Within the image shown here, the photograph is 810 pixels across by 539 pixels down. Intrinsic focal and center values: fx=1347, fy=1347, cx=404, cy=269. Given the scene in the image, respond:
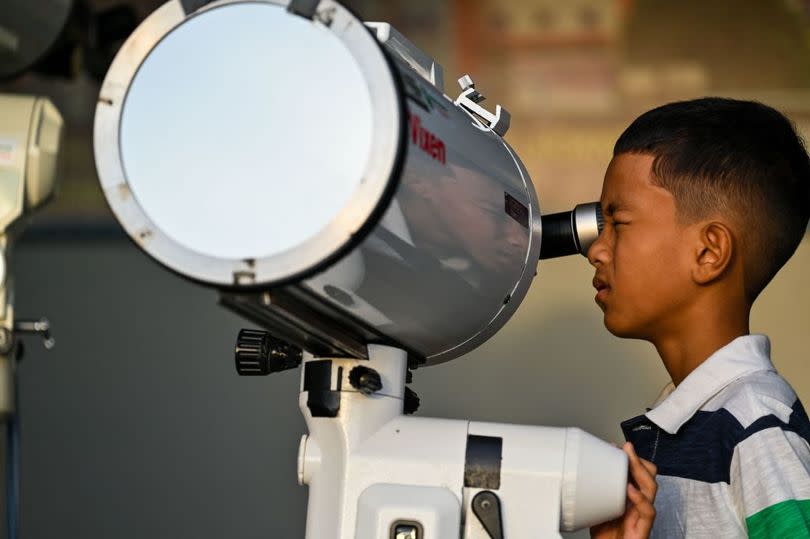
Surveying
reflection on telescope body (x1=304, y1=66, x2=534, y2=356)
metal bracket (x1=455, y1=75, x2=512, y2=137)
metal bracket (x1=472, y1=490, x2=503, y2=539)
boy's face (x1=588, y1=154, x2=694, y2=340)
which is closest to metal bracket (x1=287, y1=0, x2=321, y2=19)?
reflection on telescope body (x1=304, y1=66, x2=534, y2=356)

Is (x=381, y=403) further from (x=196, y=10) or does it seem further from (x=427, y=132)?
(x=196, y=10)

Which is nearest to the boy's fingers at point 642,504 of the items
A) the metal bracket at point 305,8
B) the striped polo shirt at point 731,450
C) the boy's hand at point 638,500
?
the boy's hand at point 638,500

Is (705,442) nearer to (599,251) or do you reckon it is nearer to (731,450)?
(731,450)

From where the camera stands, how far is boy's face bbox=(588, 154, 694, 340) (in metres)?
1.68

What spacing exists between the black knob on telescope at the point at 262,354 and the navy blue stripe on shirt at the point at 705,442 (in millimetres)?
458

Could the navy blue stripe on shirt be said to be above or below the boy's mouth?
below

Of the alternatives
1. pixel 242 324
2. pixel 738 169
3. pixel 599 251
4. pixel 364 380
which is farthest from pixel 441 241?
pixel 242 324

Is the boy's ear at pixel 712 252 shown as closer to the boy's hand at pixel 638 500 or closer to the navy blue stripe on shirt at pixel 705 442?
the navy blue stripe on shirt at pixel 705 442

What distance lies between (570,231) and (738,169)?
272 mm

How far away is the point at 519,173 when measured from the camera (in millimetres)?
1535

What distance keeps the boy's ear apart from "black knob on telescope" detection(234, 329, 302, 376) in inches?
21.1

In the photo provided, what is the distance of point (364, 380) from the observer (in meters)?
1.34

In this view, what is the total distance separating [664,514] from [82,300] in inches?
75.0

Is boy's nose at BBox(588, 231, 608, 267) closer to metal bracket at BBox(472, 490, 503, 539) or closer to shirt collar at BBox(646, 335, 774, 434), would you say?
shirt collar at BBox(646, 335, 774, 434)
